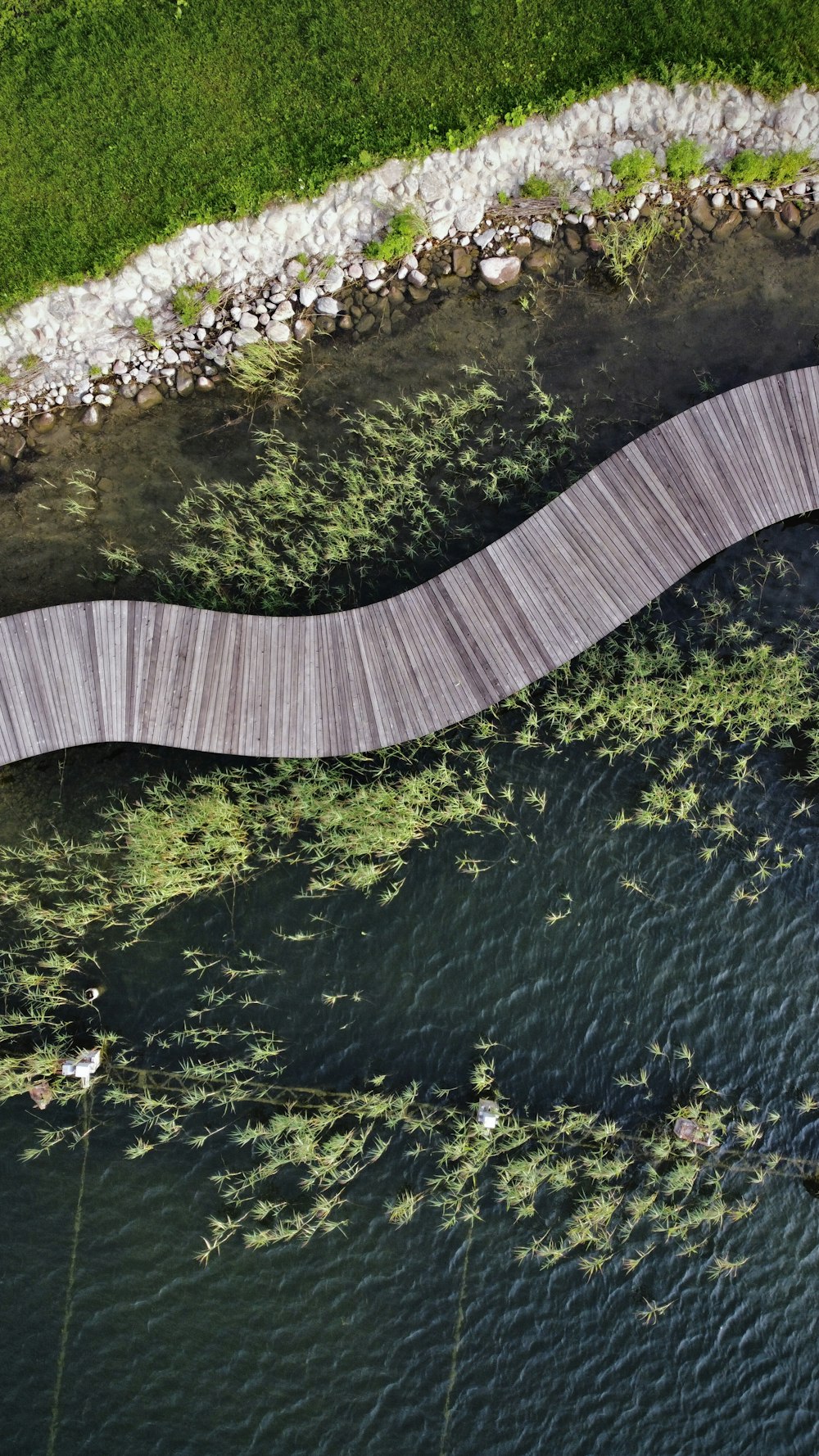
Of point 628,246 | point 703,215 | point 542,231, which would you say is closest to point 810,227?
point 703,215

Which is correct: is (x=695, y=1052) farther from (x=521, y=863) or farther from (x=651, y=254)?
(x=651, y=254)

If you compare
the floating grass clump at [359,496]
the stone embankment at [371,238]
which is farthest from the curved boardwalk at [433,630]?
the stone embankment at [371,238]

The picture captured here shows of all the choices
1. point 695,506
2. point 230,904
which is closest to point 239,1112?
point 230,904

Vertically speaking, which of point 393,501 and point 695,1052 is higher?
point 393,501

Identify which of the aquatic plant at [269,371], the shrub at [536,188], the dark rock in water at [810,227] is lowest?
the aquatic plant at [269,371]

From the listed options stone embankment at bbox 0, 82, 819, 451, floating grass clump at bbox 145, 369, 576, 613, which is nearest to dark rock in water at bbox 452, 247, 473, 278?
stone embankment at bbox 0, 82, 819, 451

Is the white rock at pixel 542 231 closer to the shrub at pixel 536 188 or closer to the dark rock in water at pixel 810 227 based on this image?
the shrub at pixel 536 188

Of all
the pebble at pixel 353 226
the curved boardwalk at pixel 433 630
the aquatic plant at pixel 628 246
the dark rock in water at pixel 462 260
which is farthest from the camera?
the dark rock in water at pixel 462 260
